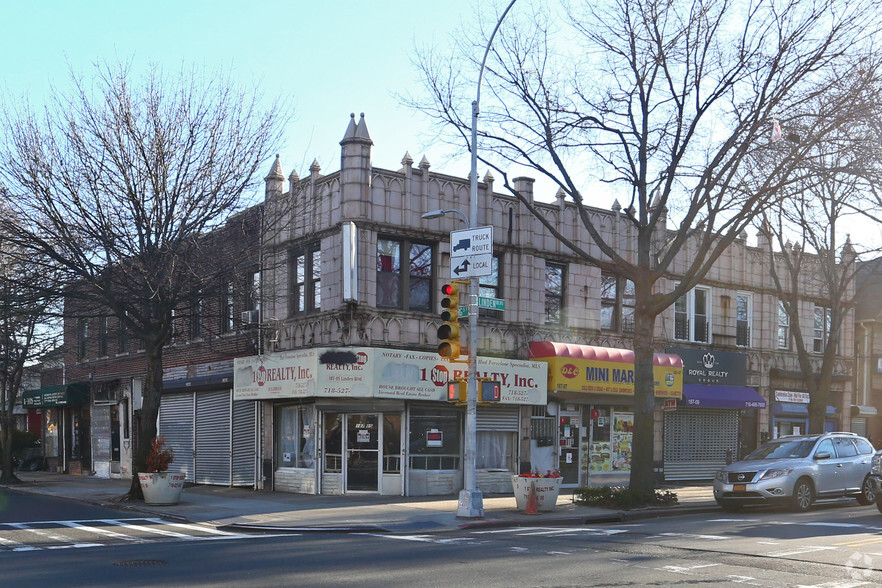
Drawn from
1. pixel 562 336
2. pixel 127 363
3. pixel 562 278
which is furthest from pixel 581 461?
pixel 127 363

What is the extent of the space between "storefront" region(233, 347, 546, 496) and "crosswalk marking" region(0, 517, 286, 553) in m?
5.53

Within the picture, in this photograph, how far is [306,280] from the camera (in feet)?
79.0

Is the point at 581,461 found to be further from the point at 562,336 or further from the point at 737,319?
the point at 737,319

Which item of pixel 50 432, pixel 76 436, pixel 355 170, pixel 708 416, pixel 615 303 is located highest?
pixel 355 170

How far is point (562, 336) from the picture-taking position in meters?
26.1

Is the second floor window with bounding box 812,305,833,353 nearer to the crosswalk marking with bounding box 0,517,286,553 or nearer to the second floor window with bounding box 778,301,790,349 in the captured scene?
the second floor window with bounding box 778,301,790,349

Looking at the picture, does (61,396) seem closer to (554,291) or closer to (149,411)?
(149,411)

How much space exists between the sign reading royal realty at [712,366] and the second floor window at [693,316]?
58 cm

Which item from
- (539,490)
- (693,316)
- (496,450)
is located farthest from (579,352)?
(539,490)

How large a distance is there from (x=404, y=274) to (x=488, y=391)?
5.88m

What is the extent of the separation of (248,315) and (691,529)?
1402cm

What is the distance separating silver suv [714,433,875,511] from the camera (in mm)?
18891

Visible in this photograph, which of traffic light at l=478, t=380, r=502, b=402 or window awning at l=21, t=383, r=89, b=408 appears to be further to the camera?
window awning at l=21, t=383, r=89, b=408

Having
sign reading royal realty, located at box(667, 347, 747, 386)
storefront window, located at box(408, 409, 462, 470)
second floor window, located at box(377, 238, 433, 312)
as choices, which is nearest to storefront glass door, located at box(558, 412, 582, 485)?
storefront window, located at box(408, 409, 462, 470)
